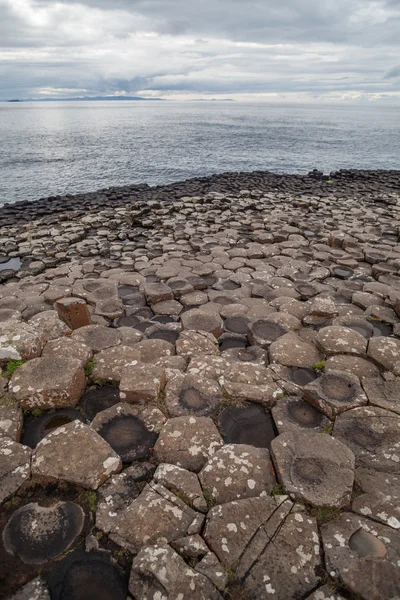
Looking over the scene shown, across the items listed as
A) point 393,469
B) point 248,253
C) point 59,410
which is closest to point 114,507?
point 59,410

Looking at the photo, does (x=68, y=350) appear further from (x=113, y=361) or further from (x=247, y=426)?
(x=247, y=426)

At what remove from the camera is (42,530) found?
114 inches

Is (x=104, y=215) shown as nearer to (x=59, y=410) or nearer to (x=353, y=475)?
(x=59, y=410)

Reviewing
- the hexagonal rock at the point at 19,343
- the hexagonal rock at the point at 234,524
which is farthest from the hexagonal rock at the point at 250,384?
the hexagonal rock at the point at 19,343

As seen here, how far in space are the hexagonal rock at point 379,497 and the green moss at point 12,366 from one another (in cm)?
425

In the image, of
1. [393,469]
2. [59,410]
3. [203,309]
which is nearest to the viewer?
[393,469]

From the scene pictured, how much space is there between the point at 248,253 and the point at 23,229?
971 centimetres

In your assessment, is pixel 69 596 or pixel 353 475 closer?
pixel 69 596

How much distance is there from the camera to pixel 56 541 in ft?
9.33

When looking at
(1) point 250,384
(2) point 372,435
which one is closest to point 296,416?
(1) point 250,384

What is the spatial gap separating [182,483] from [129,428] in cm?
102

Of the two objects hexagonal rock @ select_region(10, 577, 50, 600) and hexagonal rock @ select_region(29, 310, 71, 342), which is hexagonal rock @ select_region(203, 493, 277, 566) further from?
hexagonal rock @ select_region(29, 310, 71, 342)

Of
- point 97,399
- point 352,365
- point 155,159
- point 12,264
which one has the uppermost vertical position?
point 155,159

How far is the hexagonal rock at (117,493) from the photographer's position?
2.98m
